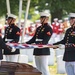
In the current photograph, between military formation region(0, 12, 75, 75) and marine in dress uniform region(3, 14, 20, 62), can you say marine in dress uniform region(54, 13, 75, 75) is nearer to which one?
military formation region(0, 12, 75, 75)

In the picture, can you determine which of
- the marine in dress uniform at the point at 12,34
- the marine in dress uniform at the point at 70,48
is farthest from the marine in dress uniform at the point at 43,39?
the marine in dress uniform at the point at 70,48

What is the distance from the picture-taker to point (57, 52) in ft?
50.3

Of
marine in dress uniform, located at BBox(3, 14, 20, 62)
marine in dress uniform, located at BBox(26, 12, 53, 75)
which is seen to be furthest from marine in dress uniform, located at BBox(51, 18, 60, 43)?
marine in dress uniform, located at BBox(26, 12, 53, 75)

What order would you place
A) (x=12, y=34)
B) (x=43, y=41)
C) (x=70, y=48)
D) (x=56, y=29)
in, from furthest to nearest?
(x=56, y=29)
(x=12, y=34)
(x=43, y=41)
(x=70, y=48)

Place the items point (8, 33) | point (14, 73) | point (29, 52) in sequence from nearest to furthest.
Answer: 1. point (14, 73)
2. point (8, 33)
3. point (29, 52)

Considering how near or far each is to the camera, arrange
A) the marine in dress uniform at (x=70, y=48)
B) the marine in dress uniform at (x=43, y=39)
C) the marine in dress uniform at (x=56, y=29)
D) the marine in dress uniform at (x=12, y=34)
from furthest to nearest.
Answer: the marine in dress uniform at (x=56, y=29), the marine in dress uniform at (x=12, y=34), the marine in dress uniform at (x=43, y=39), the marine in dress uniform at (x=70, y=48)

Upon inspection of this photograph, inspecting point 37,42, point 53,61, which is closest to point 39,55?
point 37,42

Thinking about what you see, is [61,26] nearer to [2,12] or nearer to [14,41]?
[2,12]

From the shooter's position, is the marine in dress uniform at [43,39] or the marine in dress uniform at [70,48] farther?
the marine in dress uniform at [43,39]

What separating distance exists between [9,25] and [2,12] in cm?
822

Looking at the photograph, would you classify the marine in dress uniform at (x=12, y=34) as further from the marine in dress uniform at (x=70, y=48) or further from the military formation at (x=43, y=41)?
the marine in dress uniform at (x=70, y=48)

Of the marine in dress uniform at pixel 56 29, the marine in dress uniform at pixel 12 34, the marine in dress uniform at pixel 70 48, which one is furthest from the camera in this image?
the marine in dress uniform at pixel 56 29

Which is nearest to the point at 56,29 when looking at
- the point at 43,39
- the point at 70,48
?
the point at 43,39

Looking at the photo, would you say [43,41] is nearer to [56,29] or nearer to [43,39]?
[43,39]
